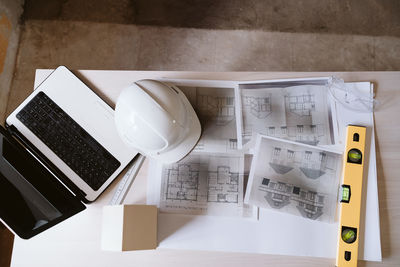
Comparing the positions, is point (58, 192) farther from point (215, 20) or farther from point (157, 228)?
point (215, 20)

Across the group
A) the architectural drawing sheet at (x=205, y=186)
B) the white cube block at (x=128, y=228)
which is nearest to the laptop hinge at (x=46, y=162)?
the white cube block at (x=128, y=228)

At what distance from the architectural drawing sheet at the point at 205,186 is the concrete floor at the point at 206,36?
799 millimetres

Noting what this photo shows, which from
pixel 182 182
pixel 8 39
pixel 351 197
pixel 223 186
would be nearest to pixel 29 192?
pixel 182 182

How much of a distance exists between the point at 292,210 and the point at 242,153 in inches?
7.8

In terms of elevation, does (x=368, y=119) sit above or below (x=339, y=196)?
above

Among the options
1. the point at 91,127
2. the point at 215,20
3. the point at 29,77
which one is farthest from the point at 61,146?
the point at 215,20

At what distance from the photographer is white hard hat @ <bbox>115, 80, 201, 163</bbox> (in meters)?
0.71

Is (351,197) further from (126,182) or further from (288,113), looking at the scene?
(126,182)

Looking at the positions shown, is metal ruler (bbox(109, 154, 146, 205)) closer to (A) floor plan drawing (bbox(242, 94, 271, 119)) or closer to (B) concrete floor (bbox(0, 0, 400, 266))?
(A) floor plan drawing (bbox(242, 94, 271, 119))

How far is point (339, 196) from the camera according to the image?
2.79 ft

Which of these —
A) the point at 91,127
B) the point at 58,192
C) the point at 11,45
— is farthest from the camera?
the point at 11,45

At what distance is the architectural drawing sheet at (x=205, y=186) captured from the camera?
875mm

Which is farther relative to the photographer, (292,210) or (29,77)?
(29,77)

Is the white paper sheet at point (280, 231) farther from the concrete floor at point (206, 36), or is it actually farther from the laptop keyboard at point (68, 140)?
the concrete floor at point (206, 36)
